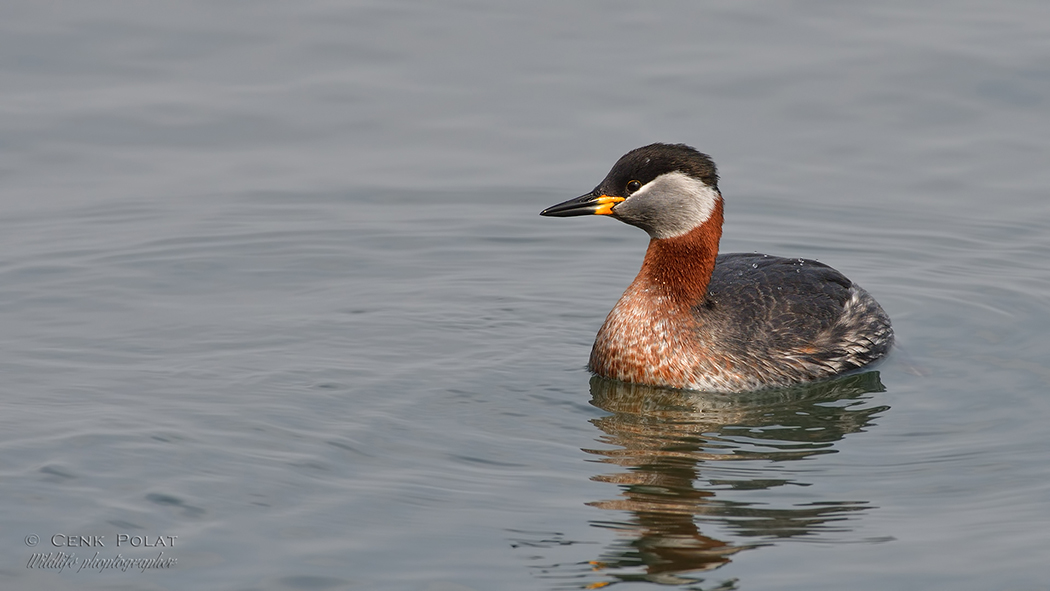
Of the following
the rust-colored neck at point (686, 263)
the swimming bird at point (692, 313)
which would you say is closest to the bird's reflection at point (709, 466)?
the swimming bird at point (692, 313)

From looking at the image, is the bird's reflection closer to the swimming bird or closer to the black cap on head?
the swimming bird

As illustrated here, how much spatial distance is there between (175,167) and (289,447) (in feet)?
21.3

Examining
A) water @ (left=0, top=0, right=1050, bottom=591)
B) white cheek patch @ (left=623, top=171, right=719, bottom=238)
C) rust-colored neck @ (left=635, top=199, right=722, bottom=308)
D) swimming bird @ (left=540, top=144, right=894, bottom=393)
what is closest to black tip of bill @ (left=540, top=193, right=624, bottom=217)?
swimming bird @ (left=540, top=144, right=894, bottom=393)

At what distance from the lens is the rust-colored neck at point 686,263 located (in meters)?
11.2

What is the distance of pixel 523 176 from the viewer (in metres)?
15.1

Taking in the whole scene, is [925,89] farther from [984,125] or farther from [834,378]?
[834,378]

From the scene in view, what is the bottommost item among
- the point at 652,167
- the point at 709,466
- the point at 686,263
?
the point at 709,466

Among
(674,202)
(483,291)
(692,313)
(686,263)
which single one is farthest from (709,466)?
(483,291)

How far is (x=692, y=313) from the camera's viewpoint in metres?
11.2

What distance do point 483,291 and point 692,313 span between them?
7.46 ft

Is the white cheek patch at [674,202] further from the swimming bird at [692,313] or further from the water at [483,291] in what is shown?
the water at [483,291]

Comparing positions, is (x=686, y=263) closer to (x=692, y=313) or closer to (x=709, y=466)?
(x=692, y=313)

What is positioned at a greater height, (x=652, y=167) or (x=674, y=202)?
(x=652, y=167)

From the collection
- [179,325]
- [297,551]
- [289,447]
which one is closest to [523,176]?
[179,325]
